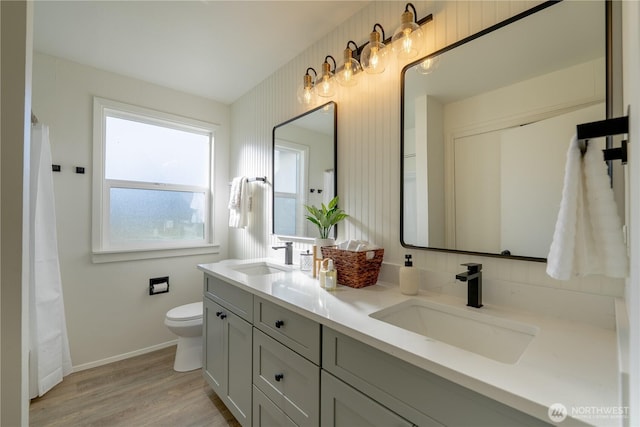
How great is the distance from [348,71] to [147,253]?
90.7 inches

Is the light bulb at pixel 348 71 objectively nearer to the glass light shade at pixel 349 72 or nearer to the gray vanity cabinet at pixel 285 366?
the glass light shade at pixel 349 72

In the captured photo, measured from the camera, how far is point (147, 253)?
8.07 ft

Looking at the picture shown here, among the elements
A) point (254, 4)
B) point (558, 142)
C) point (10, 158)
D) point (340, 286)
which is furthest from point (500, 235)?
point (254, 4)

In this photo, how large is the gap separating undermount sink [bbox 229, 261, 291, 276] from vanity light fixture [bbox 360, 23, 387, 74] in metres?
1.33

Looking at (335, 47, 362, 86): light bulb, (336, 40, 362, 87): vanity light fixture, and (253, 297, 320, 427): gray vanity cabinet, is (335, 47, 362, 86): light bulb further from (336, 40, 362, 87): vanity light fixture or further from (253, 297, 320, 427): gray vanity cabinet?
(253, 297, 320, 427): gray vanity cabinet

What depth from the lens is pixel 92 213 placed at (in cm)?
223

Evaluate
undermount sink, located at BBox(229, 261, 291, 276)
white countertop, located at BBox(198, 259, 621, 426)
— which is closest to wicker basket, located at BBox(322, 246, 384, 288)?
white countertop, located at BBox(198, 259, 621, 426)

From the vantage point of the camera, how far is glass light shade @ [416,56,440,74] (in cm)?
124

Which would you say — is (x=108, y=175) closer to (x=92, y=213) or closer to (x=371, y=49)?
(x=92, y=213)

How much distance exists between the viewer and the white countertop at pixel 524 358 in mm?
517

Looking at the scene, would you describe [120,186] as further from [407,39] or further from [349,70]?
[407,39]

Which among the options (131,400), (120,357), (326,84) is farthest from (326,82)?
(120,357)

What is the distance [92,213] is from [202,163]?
1056mm

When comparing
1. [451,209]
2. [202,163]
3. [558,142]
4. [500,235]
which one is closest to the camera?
[558,142]
